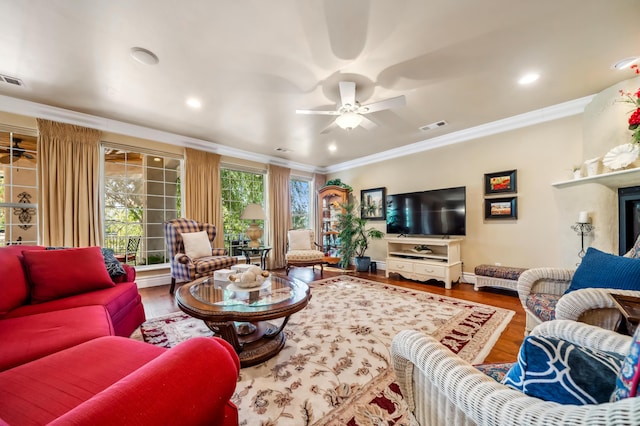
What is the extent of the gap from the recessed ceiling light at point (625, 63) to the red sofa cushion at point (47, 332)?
15.3 feet

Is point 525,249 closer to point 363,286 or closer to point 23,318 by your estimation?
point 363,286

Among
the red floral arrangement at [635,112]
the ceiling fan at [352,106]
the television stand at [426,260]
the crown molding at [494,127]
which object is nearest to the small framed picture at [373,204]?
the crown molding at [494,127]

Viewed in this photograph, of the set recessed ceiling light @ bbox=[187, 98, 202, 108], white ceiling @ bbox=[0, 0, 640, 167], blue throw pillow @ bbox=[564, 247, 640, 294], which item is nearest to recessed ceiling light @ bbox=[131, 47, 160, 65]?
white ceiling @ bbox=[0, 0, 640, 167]

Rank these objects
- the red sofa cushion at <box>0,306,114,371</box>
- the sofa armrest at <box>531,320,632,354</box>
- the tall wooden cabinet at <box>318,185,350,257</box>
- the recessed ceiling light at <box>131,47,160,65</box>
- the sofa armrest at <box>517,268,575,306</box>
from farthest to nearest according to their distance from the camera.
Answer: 1. the tall wooden cabinet at <box>318,185,350,257</box>
2. the recessed ceiling light at <box>131,47,160,65</box>
3. the sofa armrest at <box>517,268,575,306</box>
4. the red sofa cushion at <box>0,306,114,371</box>
5. the sofa armrest at <box>531,320,632,354</box>

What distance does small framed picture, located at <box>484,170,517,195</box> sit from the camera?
3.64 metres

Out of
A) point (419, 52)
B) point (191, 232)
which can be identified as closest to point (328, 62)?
point (419, 52)

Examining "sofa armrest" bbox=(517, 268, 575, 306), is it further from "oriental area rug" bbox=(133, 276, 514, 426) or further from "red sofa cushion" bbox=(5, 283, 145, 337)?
"red sofa cushion" bbox=(5, 283, 145, 337)

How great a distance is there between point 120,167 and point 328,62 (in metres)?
3.75

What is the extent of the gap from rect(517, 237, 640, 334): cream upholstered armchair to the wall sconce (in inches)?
59.6

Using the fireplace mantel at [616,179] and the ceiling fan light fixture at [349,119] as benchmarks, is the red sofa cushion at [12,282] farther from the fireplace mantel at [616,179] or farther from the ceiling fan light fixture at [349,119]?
the fireplace mantel at [616,179]

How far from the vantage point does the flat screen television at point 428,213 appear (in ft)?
13.3

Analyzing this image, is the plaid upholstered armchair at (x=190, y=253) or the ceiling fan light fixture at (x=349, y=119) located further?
the plaid upholstered armchair at (x=190, y=253)

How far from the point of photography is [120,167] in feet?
12.8

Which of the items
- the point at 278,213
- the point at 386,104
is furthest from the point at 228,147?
the point at 386,104
